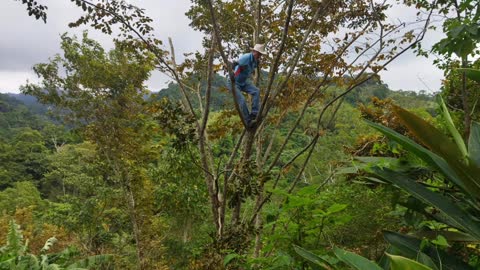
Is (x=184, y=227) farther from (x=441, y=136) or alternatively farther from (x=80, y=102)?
(x=441, y=136)

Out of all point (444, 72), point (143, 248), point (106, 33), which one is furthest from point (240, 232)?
point (143, 248)

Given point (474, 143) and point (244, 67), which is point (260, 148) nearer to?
point (244, 67)

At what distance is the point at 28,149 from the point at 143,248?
1134 inches

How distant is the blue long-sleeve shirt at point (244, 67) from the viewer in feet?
11.1

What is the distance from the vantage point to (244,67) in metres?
3.45

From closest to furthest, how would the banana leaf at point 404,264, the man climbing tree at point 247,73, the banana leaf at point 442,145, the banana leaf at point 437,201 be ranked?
the banana leaf at point 404,264 < the banana leaf at point 442,145 < the banana leaf at point 437,201 < the man climbing tree at point 247,73

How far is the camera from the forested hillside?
4.90 ft

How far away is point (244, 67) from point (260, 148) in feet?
3.70

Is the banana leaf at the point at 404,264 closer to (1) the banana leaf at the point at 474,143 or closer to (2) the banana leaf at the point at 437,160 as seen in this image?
(2) the banana leaf at the point at 437,160

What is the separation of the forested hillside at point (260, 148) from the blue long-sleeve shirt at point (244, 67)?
1 cm

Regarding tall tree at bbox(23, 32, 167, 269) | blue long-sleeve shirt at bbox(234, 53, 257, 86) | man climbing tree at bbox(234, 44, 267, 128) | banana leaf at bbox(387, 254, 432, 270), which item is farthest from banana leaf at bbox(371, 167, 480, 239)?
tall tree at bbox(23, 32, 167, 269)

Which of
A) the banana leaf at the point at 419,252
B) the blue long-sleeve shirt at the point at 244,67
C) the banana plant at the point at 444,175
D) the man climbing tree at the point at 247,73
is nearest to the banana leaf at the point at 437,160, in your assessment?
the banana plant at the point at 444,175

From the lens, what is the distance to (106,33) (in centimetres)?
304

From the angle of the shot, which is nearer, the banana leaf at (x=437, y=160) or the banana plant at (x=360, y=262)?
the banana plant at (x=360, y=262)
